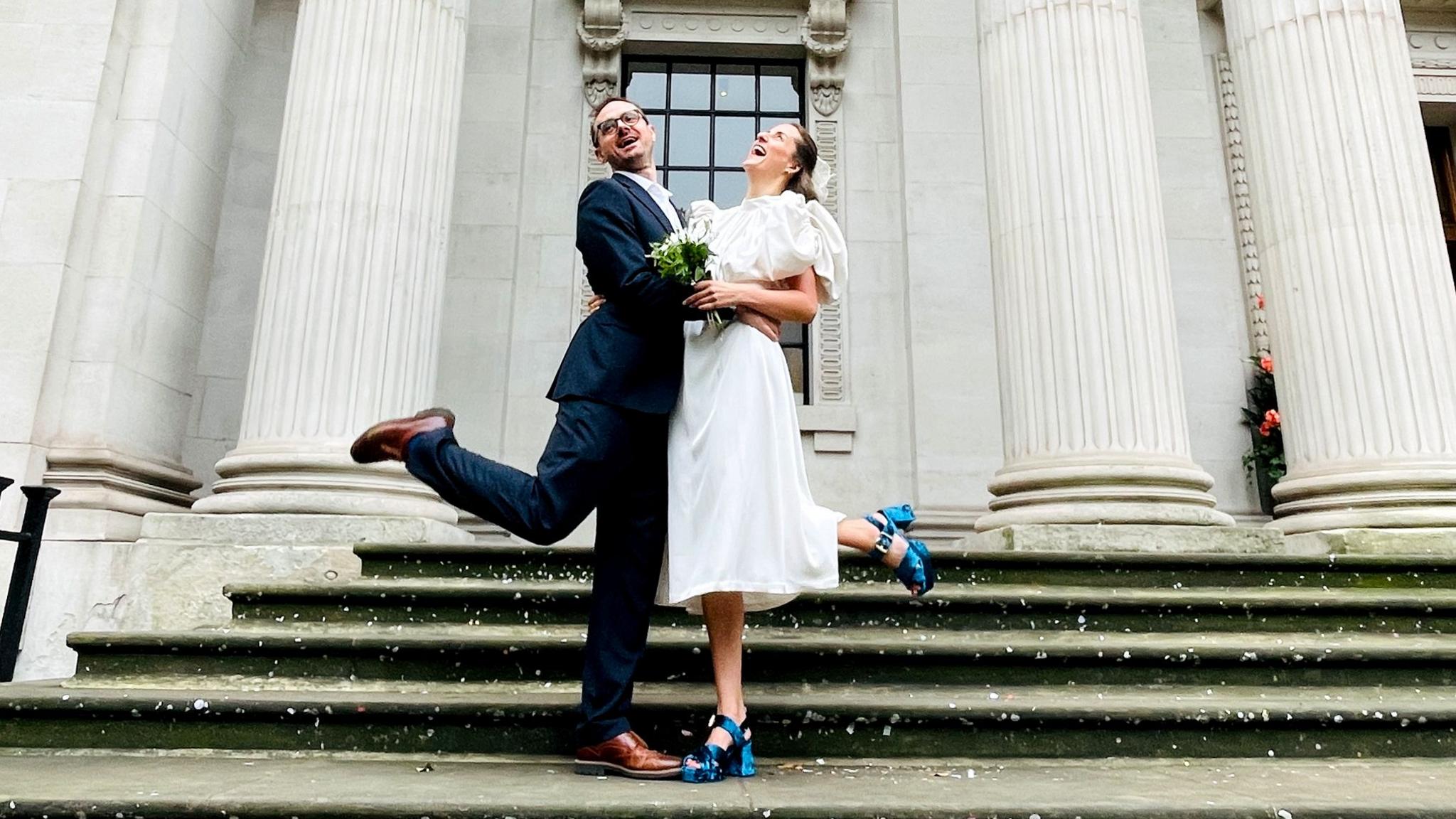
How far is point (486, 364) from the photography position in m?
8.37

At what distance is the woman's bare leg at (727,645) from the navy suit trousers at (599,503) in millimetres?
223

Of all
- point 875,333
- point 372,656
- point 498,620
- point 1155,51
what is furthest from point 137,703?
point 1155,51

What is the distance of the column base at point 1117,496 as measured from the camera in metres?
5.50

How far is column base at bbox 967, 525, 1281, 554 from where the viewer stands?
5.37 m

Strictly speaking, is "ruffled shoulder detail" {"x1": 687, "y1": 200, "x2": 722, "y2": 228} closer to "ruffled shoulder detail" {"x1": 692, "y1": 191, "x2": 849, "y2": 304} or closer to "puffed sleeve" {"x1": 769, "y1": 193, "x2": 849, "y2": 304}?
"ruffled shoulder detail" {"x1": 692, "y1": 191, "x2": 849, "y2": 304}

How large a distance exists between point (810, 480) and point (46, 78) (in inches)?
252

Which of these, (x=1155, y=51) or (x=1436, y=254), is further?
(x=1155, y=51)

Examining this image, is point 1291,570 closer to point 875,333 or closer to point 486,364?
point 875,333

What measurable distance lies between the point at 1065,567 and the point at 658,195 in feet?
10.4

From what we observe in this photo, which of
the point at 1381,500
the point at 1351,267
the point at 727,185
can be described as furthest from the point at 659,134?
the point at 1381,500

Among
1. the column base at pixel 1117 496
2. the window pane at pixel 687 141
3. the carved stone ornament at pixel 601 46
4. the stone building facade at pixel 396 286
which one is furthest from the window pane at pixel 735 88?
the column base at pixel 1117 496

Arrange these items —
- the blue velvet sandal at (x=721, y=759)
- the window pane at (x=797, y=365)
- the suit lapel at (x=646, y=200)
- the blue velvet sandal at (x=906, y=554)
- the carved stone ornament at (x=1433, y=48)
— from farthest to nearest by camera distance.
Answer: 1. the carved stone ornament at (x=1433, y=48)
2. the window pane at (x=797, y=365)
3. the suit lapel at (x=646, y=200)
4. the blue velvet sandal at (x=906, y=554)
5. the blue velvet sandal at (x=721, y=759)

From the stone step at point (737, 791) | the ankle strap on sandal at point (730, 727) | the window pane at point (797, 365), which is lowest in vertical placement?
the stone step at point (737, 791)

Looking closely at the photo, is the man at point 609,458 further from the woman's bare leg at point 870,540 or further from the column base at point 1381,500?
the column base at point 1381,500
